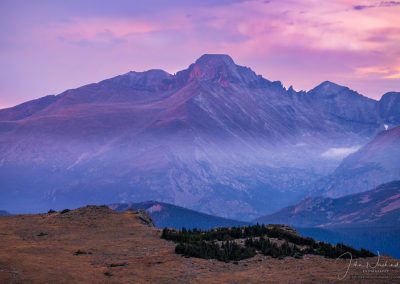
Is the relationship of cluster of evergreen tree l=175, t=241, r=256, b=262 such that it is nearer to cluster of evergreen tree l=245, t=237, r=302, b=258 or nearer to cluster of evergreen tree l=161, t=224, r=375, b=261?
cluster of evergreen tree l=161, t=224, r=375, b=261

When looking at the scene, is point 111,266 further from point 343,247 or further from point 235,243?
point 343,247

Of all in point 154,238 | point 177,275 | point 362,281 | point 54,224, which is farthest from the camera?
point 54,224

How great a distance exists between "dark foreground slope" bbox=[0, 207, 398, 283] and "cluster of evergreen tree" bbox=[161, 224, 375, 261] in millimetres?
1232

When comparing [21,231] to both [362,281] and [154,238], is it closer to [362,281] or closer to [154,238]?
[154,238]

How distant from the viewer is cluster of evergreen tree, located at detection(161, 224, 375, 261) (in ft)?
184

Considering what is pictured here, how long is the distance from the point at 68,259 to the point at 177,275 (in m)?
11.1

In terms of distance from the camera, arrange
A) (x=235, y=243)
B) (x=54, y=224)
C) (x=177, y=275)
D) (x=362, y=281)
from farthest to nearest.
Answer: (x=54, y=224) → (x=235, y=243) → (x=177, y=275) → (x=362, y=281)

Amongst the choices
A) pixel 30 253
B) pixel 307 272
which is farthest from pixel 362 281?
pixel 30 253

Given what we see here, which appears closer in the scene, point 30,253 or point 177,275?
point 177,275

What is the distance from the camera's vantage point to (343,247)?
6091cm
